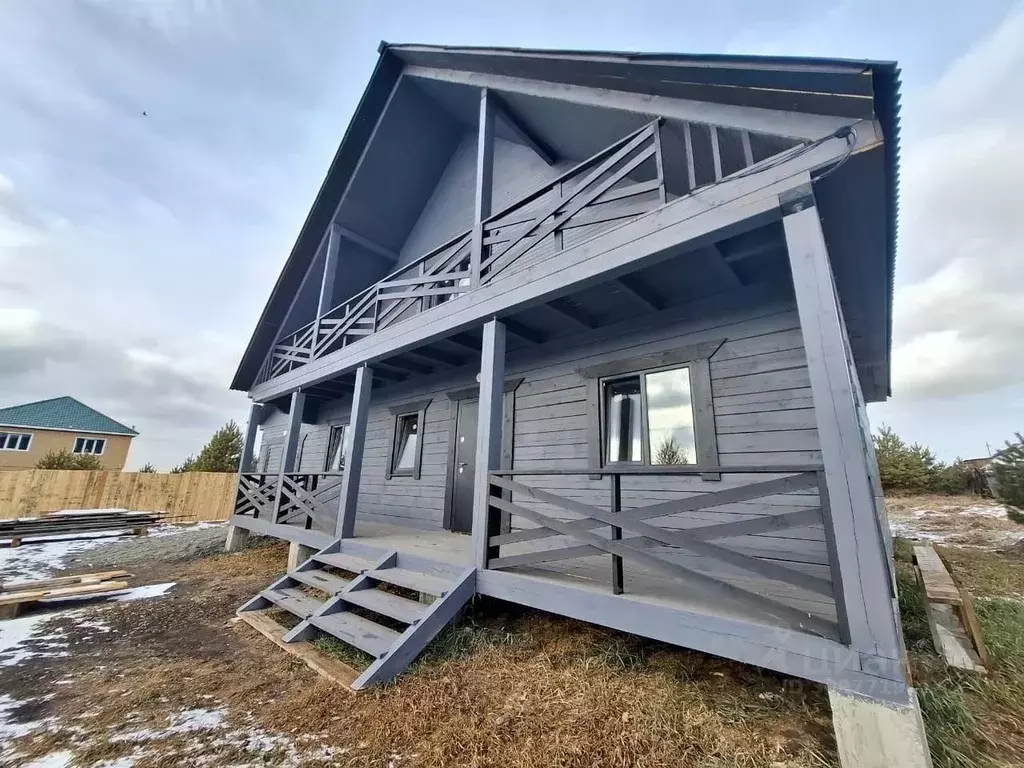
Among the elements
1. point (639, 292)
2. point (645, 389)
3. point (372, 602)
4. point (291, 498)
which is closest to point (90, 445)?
point (291, 498)

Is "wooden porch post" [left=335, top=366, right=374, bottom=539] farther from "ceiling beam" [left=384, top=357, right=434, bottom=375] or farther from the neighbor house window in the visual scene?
the neighbor house window

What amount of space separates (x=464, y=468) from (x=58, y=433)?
32027mm

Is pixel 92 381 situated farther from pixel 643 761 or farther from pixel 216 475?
pixel 643 761

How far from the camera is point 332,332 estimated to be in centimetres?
712

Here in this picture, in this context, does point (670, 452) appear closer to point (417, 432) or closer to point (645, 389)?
point (645, 389)

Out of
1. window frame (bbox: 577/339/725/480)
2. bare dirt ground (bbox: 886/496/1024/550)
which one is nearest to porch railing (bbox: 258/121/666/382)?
window frame (bbox: 577/339/725/480)

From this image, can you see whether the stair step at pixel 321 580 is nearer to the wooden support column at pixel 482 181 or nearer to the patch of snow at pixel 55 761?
the patch of snow at pixel 55 761

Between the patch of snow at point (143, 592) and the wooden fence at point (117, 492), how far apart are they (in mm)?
7113

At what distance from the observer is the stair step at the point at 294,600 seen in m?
4.42

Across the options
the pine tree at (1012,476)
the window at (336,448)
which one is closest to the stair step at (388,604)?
the window at (336,448)

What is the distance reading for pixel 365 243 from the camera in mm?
9031

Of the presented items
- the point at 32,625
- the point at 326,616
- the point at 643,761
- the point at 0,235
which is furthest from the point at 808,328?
the point at 0,235

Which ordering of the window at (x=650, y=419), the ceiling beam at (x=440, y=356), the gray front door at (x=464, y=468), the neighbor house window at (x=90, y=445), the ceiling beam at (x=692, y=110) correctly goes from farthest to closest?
the neighbor house window at (x=90, y=445) → the gray front door at (x=464, y=468) → the ceiling beam at (x=440, y=356) → the window at (x=650, y=419) → the ceiling beam at (x=692, y=110)

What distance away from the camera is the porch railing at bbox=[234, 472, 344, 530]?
640 centimetres
